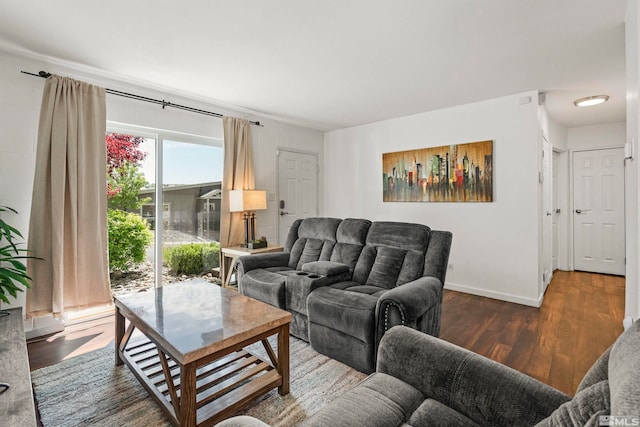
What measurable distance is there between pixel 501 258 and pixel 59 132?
15.6 ft

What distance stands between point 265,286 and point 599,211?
5497 millimetres

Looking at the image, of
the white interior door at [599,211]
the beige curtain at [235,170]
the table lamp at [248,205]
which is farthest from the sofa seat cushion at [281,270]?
the white interior door at [599,211]

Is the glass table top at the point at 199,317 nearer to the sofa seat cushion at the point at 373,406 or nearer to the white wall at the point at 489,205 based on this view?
the sofa seat cushion at the point at 373,406

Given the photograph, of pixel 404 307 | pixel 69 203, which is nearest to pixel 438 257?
pixel 404 307

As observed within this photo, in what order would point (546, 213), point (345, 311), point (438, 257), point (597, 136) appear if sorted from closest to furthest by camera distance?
point (345, 311), point (438, 257), point (546, 213), point (597, 136)

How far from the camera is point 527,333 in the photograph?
2768mm

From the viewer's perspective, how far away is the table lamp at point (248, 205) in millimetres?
3865

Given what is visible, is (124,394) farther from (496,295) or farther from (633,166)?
(496,295)

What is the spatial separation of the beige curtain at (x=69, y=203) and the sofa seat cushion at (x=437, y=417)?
3048 mm

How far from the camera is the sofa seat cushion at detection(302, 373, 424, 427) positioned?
3.38 ft

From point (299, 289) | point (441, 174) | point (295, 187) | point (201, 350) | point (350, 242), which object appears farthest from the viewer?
point (295, 187)

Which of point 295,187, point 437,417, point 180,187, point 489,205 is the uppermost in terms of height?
point 295,187

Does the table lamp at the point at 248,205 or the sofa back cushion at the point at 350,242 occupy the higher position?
the table lamp at the point at 248,205

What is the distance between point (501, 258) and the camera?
3.77 m
